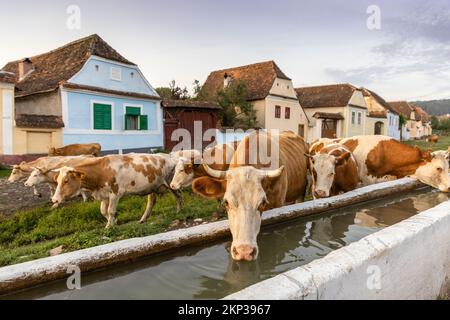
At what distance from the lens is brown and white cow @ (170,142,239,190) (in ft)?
20.7

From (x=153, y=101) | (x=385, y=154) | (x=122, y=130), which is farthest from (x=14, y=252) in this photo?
(x=153, y=101)

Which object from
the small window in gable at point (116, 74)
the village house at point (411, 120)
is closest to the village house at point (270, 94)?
the small window in gable at point (116, 74)

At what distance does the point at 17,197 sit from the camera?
8.39 metres

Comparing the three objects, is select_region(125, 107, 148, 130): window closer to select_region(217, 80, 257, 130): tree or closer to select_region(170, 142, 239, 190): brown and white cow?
select_region(217, 80, 257, 130): tree

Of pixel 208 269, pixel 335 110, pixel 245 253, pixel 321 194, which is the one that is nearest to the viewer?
pixel 245 253

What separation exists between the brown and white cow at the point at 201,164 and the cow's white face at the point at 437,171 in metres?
4.23

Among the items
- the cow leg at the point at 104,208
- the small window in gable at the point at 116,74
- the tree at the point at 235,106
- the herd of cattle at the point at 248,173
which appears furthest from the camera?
the tree at the point at 235,106

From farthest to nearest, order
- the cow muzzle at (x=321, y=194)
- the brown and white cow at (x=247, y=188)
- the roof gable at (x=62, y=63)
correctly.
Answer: the roof gable at (x=62, y=63) → the cow muzzle at (x=321, y=194) → the brown and white cow at (x=247, y=188)

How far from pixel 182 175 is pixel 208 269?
3.84m

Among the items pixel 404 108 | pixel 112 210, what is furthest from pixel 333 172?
pixel 404 108

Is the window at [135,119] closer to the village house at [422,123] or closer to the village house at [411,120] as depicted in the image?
the village house at [411,120]

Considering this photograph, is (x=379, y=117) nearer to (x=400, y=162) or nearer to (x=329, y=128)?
(x=329, y=128)

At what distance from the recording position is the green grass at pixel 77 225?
4.41m

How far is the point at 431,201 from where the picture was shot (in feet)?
22.5
